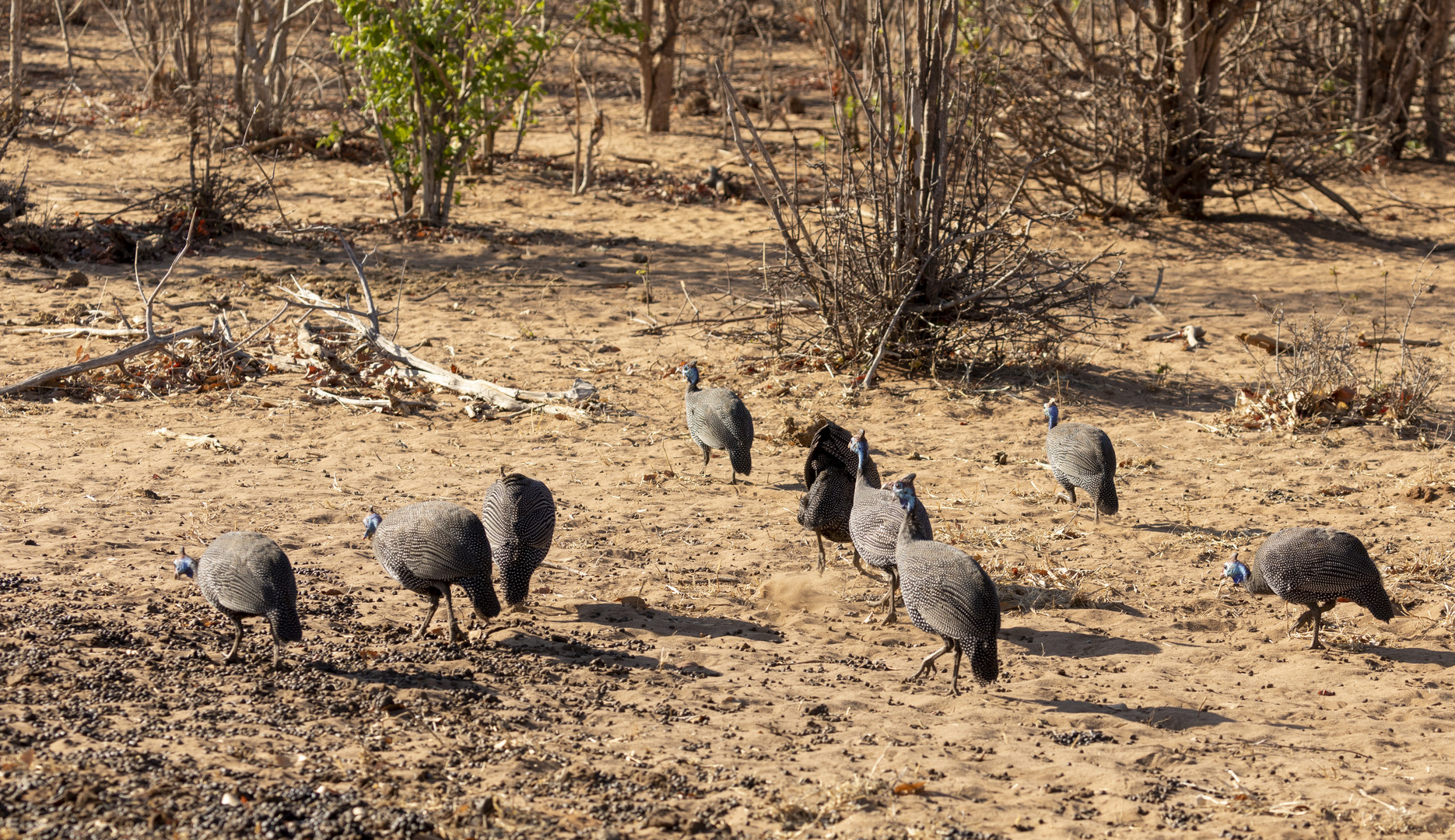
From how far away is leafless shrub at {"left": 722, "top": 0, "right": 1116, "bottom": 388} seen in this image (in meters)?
8.50

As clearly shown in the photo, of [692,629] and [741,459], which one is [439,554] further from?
[741,459]

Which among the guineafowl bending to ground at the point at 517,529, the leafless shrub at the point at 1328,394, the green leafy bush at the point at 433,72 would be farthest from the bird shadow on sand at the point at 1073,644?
the green leafy bush at the point at 433,72

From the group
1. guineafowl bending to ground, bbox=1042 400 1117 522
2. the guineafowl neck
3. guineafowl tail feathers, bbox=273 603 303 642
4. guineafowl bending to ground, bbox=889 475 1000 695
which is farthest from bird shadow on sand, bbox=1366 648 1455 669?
guineafowl tail feathers, bbox=273 603 303 642

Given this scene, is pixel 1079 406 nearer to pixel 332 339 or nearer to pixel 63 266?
pixel 332 339

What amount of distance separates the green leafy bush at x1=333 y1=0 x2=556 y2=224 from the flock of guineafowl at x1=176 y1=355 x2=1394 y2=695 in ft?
24.6

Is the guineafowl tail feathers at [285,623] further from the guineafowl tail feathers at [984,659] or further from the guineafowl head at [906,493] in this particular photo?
the guineafowl tail feathers at [984,659]

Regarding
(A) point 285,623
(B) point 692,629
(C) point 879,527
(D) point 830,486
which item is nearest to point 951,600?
(C) point 879,527

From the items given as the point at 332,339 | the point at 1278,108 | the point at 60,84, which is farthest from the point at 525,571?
the point at 60,84

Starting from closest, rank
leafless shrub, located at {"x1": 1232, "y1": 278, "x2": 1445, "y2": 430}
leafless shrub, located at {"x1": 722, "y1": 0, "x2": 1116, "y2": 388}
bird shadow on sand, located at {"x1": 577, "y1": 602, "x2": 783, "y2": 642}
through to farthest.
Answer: bird shadow on sand, located at {"x1": 577, "y1": 602, "x2": 783, "y2": 642}, leafless shrub, located at {"x1": 1232, "y1": 278, "x2": 1445, "y2": 430}, leafless shrub, located at {"x1": 722, "y1": 0, "x2": 1116, "y2": 388}

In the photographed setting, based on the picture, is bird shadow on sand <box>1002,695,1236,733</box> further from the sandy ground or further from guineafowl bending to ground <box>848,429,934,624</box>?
guineafowl bending to ground <box>848,429,934,624</box>

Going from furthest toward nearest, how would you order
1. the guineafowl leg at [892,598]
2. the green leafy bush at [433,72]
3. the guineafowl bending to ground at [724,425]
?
the green leafy bush at [433,72]
the guineafowl bending to ground at [724,425]
the guineafowl leg at [892,598]

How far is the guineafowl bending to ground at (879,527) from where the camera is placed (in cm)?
514

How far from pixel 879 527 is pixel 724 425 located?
1.79 m

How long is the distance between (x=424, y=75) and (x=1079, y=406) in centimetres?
714
